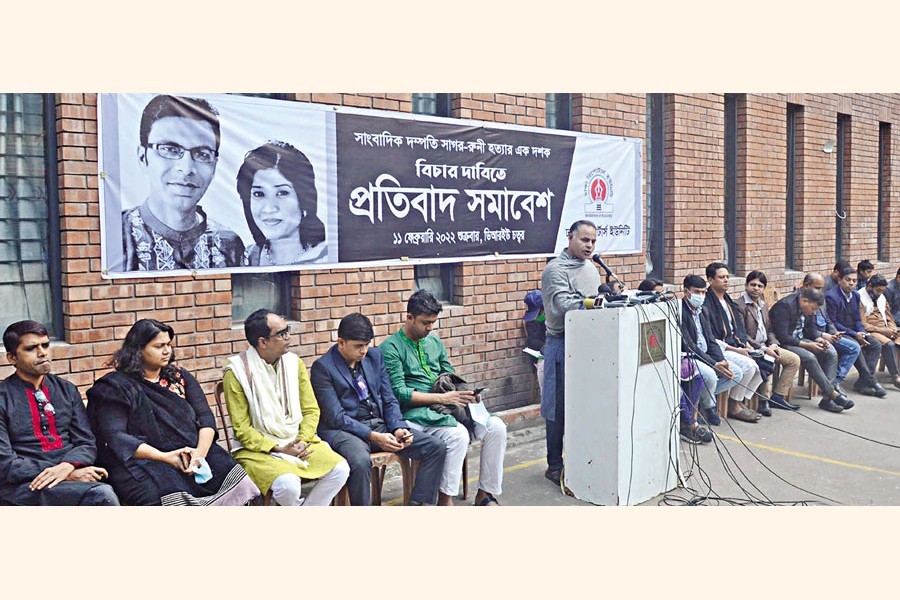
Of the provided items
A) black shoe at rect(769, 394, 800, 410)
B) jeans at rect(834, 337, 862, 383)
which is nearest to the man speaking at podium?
black shoe at rect(769, 394, 800, 410)

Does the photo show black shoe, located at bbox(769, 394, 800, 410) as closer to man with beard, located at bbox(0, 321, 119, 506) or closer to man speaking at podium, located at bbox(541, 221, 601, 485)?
man speaking at podium, located at bbox(541, 221, 601, 485)

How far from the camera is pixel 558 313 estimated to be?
5.93 metres

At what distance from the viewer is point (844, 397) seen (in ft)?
28.8

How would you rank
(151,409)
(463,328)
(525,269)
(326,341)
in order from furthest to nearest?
1. (525,269)
2. (463,328)
3. (326,341)
4. (151,409)

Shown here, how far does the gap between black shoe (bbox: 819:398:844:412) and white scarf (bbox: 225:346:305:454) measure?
6046 mm

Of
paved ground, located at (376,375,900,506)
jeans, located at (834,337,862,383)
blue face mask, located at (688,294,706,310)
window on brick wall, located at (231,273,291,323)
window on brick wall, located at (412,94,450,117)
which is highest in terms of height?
window on brick wall, located at (412,94,450,117)

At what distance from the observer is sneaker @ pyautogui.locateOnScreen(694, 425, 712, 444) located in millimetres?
7254

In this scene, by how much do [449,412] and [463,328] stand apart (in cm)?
202

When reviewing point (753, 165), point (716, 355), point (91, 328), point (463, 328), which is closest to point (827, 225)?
point (753, 165)

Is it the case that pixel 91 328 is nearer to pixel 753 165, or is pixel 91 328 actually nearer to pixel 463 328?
pixel 463 328

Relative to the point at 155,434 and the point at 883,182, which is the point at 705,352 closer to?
Result: the point at 155,434

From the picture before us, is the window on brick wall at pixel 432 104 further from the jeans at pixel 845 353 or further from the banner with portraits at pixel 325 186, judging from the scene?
the jeans at pixel 845 353

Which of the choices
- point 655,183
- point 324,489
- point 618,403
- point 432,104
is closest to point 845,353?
point 655,183

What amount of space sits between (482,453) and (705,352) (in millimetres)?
3268
